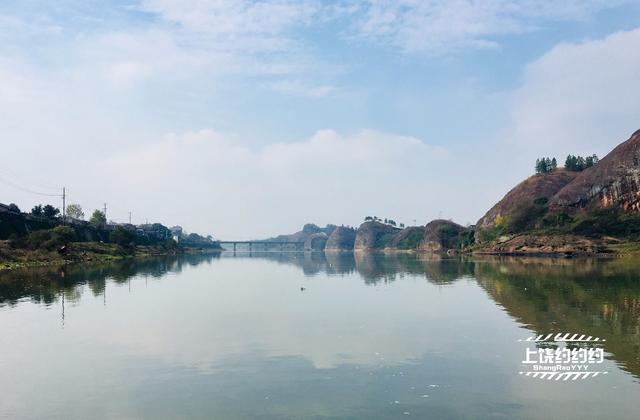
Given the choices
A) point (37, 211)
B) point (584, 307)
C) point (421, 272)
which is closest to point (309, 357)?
point (584, 307)

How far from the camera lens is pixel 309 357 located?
27.0 m

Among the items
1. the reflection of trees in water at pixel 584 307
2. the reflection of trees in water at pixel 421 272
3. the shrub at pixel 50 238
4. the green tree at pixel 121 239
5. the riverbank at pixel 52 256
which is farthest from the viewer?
the green tree at pixel 121 239

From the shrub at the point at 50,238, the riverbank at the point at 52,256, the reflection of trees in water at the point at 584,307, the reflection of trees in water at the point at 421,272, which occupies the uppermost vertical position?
the shrub at the point at 50,238

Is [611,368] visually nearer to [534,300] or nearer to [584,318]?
[584,318]

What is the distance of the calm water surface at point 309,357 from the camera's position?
61.9 ft

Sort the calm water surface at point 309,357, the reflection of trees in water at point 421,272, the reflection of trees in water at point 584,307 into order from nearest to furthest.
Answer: the calm water surface at point 309,357 → the reflection of trees in water at point 584,307 → the reflection of trees in water at point 421,272

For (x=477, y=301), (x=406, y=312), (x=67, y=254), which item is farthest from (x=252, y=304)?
(x=67, y=254)

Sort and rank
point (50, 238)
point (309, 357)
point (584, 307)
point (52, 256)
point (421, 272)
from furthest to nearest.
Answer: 1. point (50, 238)
2. point (52, 256)
3. point (421, 272)
4. point (584, 307)
5. point (309, 357)

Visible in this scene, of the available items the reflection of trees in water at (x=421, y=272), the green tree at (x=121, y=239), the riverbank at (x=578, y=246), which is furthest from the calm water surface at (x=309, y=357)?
the green tree at (x=121, y=239)

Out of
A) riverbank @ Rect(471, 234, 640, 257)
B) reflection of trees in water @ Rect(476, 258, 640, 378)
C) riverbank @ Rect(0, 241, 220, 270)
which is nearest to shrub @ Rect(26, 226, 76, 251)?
riverbank @ Rect(0, 241, 220, 270)

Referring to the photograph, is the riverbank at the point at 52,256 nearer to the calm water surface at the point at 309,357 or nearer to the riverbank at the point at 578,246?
the calm water surface at the point at 309,357

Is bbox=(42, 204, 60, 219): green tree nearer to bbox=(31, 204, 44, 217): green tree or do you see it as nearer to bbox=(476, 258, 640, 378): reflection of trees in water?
bbox=(31, 204, 44, 217): green tree

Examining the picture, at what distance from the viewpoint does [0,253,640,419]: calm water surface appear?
61.9 ft

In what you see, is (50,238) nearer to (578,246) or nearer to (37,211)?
(37,211)
